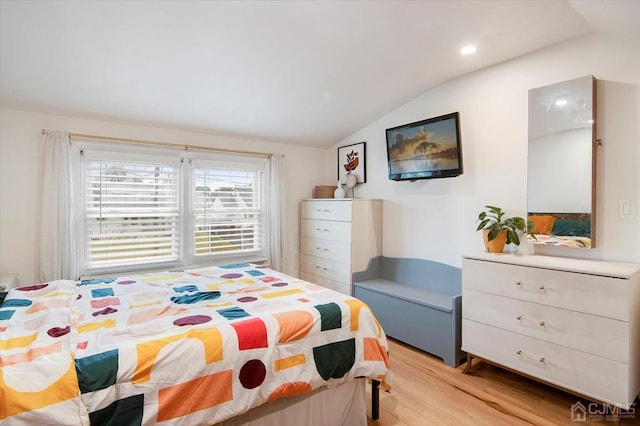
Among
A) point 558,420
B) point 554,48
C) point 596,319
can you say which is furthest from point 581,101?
point 558,420

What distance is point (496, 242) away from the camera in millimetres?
2641

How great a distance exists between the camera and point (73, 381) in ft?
3.76

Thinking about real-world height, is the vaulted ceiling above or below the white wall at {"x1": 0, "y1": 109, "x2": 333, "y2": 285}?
above

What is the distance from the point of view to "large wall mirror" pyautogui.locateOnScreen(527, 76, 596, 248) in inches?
90.3

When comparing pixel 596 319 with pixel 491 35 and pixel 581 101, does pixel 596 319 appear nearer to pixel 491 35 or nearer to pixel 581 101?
pixel 581 101

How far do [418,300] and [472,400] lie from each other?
2.90 ft

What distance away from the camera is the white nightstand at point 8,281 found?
248 cm

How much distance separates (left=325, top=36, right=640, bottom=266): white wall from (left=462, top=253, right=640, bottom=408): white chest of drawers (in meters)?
0.37

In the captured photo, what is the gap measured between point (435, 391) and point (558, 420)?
2.33ft

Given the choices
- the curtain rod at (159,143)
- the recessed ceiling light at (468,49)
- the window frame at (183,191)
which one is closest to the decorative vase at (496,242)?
the recessed ceiling light at (468,49)

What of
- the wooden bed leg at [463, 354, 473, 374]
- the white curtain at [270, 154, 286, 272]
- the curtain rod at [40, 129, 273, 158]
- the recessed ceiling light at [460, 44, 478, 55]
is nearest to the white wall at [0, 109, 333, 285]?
the curtain rod at [40, 129, 273, 158]

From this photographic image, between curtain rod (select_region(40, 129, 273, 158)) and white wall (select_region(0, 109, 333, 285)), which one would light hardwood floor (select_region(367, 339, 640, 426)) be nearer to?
curtain rod (select_region(40, 129, 273, 158))

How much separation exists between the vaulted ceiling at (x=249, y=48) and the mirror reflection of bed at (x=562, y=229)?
125 cm

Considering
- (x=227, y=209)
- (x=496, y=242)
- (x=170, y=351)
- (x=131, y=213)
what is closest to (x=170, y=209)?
(x=131, y=213)
